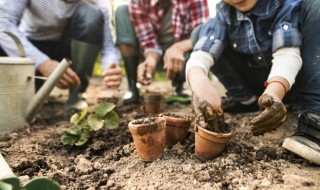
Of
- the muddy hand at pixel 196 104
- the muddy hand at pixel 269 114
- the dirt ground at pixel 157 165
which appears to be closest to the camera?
the dirt ground at pixel 157 165

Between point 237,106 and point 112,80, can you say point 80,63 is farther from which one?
point 237,106

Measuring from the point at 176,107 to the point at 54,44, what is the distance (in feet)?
4.18

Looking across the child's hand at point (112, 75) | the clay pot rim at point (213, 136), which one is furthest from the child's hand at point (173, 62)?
the clay pot rim at point (213, 136)

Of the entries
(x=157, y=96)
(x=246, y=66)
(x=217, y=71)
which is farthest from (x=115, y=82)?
(x=246, y=66)

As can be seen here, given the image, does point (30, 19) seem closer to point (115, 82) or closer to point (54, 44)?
point (54, 44)

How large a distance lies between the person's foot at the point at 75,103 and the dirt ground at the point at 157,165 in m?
0.87

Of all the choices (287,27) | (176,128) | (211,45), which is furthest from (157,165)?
(287,27)

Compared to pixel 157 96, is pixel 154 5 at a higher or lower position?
higher

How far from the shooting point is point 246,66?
2.33m

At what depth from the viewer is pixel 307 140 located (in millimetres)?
1552

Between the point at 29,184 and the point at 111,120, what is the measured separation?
87 cm

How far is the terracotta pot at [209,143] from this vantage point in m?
1.39

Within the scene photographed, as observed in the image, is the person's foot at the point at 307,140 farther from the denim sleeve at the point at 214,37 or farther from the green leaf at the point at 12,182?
the green leaf at the point at 12,182

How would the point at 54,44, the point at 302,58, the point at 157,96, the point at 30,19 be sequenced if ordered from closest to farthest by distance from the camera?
the point at 302,58 < the point at 157,96 < the point at 30,19 < the point at 54,44
